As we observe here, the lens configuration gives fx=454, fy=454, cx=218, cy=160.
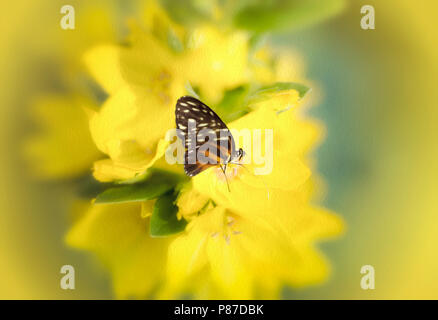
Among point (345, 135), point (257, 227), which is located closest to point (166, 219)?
point (257, 227)

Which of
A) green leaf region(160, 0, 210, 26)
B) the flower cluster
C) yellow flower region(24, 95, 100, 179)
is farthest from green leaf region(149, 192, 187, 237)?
green leaf region(160, 0, 210, 26)

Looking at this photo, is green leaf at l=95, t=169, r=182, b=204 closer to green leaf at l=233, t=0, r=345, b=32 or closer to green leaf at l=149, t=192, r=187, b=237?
green leaf at l=149, t=192, r=187, b=237

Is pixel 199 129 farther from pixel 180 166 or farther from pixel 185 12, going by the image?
pixel 185 12

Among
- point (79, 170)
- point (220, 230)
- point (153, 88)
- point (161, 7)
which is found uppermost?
point (161, 7)

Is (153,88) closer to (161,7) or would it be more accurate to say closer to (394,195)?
(161,7)

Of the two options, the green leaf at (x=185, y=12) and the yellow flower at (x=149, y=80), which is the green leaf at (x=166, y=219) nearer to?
the yellow flower at (x=149, y=80)
